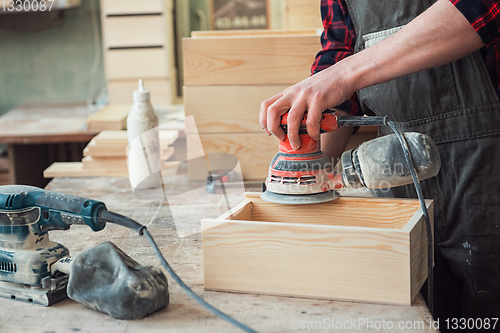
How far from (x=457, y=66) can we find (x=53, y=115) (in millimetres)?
2881

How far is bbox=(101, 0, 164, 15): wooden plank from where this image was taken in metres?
3.33

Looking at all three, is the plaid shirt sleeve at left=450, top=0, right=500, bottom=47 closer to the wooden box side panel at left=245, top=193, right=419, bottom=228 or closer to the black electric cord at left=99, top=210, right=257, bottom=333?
the wooden box side panel at left=245, top=193, right=419, bottom=228

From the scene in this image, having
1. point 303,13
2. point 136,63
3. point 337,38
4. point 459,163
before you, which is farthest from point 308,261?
point 136,63

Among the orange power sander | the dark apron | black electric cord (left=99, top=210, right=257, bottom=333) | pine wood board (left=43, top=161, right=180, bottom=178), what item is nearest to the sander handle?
the orange power sander

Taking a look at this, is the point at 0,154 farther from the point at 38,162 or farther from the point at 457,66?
the point at 457,66

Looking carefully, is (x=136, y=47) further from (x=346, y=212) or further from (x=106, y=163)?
(x=346, y=212)

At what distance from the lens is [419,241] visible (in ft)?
2.92

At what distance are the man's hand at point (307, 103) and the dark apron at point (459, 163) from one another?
1.08 ft

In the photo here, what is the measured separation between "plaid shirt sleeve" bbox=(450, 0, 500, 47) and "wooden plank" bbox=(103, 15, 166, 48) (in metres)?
2.71

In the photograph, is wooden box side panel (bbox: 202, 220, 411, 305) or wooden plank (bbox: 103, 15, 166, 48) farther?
wooden plank (bbox: 103, 15, 166, 48)

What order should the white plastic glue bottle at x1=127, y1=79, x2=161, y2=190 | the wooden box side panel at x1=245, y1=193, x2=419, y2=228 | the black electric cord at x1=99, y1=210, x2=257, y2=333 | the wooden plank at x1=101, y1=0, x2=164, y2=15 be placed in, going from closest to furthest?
the black electric cord at x1=99, y1=210, x2=257, y2=333 → the wooden box side panel at x1=245, y1=193, x2=419, y2=228 → the white plastic glue bottle at x1=127, y1=79, x2=161, y2=190 → the wooden plank at x1=101, y1=0, x2=164, y2=15

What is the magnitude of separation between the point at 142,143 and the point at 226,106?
343 mm

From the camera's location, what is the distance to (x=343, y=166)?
1.00 meters

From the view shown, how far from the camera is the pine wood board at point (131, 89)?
3.44 meters
